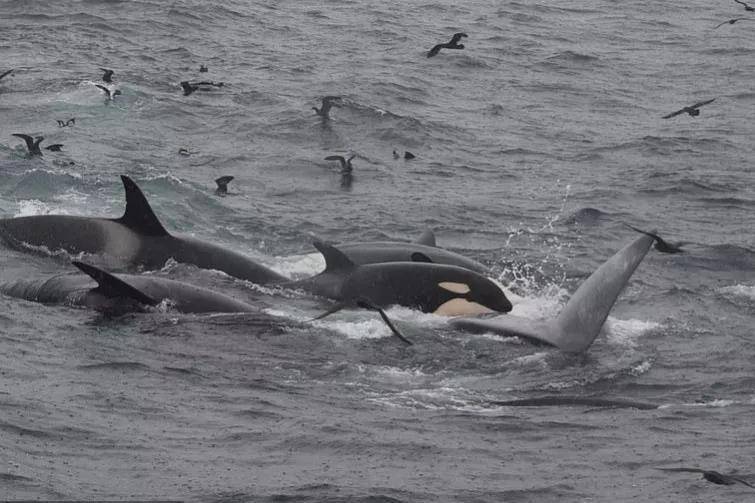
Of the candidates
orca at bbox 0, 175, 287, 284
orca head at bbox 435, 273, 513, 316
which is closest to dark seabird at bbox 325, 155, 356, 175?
orca at bbox 0, 175, 287, 284

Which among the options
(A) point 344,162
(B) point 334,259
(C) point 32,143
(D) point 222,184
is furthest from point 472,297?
(C) point 32,143

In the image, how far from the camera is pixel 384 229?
23906 millimetres

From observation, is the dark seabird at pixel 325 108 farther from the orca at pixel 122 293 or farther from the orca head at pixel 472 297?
the orca at pixel 122 293

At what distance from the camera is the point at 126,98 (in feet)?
105

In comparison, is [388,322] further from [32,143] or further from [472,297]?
[32,143]

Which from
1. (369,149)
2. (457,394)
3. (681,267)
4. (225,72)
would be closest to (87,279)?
(457,394)

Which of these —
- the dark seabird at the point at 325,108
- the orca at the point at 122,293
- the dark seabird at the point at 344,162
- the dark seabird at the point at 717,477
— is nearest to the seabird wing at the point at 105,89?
the dark seabird at the point at 325,108

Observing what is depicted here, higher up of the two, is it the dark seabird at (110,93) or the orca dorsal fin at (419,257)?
the orca dorsal fin at (419,257)

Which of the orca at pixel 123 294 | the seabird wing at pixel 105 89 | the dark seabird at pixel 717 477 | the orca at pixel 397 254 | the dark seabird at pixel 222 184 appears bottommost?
the seabird wing at pixel 105 89

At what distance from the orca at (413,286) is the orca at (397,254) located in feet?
2.87

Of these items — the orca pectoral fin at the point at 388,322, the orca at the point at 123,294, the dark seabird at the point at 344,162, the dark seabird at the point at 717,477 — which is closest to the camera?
the dark seabird at the point at 717,477

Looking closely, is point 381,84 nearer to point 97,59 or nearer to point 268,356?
point 97,59

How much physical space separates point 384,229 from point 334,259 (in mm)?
5651

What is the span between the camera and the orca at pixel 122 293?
16.3 metres
